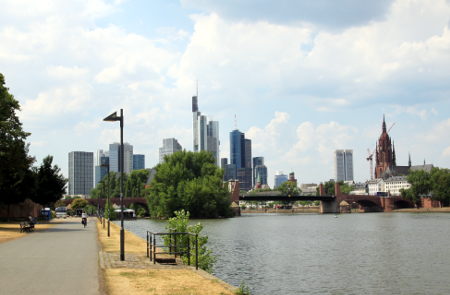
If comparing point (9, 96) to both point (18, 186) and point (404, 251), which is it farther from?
point (404, 251)

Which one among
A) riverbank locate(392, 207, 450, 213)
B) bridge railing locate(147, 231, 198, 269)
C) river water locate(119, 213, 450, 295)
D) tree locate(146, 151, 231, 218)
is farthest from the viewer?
riverbank locate(392, 207, 450, 213)

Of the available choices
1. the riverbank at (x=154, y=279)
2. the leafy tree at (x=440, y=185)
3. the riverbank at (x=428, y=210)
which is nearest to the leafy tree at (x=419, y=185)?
the leafy tree at (x=440, y=185)

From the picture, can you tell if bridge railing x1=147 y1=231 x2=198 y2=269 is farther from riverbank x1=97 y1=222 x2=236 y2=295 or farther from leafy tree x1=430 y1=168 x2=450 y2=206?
leafy tree x1=430 y1=168 x2=450 y2=206

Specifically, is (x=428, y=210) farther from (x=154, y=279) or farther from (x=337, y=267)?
(x=154, y=279)

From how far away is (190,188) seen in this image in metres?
112

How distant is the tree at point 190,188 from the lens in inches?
4464

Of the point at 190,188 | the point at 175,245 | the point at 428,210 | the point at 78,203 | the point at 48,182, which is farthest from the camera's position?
the point at 428,210

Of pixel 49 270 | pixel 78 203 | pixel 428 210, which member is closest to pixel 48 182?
pixel 49 270

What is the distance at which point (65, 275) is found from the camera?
61.7 feet

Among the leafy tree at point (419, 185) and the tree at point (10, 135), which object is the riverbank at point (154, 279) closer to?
the tree at point (10, 135)

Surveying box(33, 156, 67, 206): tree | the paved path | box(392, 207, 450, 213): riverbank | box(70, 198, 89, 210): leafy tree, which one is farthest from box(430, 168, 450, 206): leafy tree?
the paved path

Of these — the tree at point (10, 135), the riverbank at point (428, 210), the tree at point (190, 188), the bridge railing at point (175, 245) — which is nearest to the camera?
the bridge railing at point (175, 245)

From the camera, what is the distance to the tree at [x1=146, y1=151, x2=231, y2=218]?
11338cm

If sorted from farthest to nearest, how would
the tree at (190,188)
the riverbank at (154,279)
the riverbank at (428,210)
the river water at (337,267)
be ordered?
the riverbank at (428,210) < the tree at (190,188) < the river water at (337,267) < the riverbank at (154,279)
